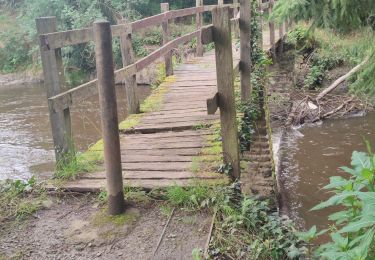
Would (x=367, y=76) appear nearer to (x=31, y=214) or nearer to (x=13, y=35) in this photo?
(x=31, y=214)

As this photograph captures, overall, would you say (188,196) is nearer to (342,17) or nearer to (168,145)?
(168,145)

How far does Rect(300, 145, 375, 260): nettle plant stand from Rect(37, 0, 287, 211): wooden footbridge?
4.24 feet

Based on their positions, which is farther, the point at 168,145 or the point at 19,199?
the point at 168,145

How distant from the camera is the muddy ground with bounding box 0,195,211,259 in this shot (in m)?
3.10

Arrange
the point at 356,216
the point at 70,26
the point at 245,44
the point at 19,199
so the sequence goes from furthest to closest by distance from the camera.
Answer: the point at 70,26 → the point at 245,44 → the point at 19,199 → the point at 356,216

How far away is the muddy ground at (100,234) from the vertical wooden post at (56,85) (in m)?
0.64

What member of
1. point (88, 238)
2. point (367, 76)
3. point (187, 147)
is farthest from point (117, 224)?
point (367, 76)

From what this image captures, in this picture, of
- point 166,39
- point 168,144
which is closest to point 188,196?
point 168,144

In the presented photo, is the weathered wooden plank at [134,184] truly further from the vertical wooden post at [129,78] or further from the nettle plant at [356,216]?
the vertical wooden post at [129,78]

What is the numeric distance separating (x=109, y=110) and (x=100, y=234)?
876 millimetres

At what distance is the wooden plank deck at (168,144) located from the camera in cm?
403

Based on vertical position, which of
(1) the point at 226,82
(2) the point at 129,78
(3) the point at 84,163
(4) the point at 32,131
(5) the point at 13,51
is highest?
(5) the point at 13,51

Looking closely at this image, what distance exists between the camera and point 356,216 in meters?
2.56

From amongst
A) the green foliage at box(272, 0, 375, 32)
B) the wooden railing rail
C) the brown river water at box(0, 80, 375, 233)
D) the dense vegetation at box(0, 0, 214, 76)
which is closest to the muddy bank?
the dense vegetation at box(0, 0, 214, 76)
